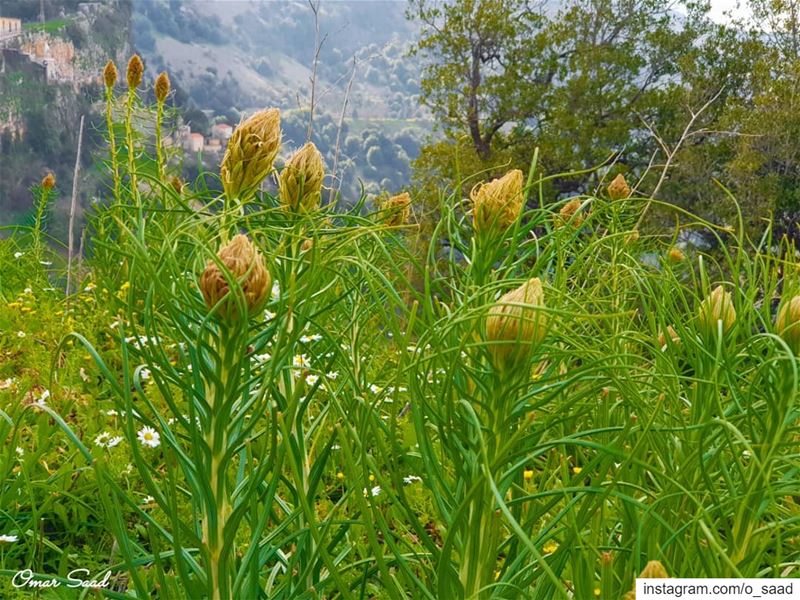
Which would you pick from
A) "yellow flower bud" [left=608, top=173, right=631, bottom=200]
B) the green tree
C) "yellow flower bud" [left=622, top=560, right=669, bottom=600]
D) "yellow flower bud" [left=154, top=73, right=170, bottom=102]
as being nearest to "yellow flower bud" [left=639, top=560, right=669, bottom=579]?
"yellow flower bud" [left=622, top=560, right=669, bottom=600]

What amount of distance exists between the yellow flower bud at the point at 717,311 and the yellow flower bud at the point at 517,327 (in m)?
0.24

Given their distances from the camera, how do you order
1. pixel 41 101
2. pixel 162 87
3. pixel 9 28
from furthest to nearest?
pixel 9 28 < pixel 41 101 < pixel 162 87

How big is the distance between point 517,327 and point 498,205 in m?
0.19

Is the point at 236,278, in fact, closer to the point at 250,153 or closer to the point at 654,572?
the point at 250,153

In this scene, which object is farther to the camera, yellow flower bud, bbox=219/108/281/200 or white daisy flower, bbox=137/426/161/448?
white daisy flower, bbox=137/426/161/448

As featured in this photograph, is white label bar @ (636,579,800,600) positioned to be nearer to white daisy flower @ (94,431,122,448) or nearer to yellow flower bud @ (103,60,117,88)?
white daisy flower @ (94,431,122,448)

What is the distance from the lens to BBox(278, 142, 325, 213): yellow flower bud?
0.64 metres

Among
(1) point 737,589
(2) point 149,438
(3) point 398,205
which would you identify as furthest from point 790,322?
(2) point 149,438

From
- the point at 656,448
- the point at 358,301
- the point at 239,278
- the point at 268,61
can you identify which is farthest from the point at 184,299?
the point at 268,61

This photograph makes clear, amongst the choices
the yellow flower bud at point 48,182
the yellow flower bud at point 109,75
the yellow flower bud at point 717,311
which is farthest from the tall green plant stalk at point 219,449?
the yellow flower bud at point 48,182

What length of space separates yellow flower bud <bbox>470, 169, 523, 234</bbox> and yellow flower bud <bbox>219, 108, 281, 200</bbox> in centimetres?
18

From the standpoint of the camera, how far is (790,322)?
0.59 m

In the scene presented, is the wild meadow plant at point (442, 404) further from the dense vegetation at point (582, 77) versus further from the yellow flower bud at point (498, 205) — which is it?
the dense vegetation at point (582, 77)

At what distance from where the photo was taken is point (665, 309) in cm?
65
